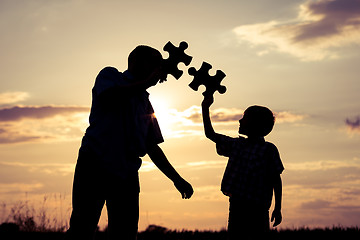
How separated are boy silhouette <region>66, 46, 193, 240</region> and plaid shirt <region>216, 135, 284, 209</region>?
1565 mm

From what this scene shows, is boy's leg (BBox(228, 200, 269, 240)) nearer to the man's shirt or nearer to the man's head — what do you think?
the man's shirt

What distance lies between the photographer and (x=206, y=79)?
5781 mm

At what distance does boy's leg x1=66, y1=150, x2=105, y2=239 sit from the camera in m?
4.62

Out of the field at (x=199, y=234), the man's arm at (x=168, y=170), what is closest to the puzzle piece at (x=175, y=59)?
the man's arm at (x=168, y=170)

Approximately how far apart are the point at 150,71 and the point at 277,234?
610 centimetres

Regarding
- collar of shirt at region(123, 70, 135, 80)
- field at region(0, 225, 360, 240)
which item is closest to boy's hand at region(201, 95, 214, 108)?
collar of shirt at region(123, 70, 135, 80)

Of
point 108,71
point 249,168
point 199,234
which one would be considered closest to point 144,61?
point 108,71

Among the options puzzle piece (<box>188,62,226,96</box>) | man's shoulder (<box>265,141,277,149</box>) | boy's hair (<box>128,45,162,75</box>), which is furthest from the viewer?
man's shoulder (<box>265,141,277,149</box>)

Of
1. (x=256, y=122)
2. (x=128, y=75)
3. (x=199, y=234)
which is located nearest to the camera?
(x=128, y=75)

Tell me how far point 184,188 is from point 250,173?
1194mm

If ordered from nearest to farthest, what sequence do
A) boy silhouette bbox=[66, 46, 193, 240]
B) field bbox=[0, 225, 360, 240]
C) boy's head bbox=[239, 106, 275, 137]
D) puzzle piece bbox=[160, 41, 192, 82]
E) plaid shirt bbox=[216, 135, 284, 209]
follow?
1. boy silhouette bbox=[66, 46, 193, 240]
2. puzzle piece bbox=[160, 41, 192, 82]
3. plaid shirt bbox=[216, 135, 284, 209]
4. boy's head bbox=[239, 106, 275, 137]
5. field bbox=[0, 225, 360, 240]

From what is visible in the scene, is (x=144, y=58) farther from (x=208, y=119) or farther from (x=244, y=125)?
(x=244, y=125)

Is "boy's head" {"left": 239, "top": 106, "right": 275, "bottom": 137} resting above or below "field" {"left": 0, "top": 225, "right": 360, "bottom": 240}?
above

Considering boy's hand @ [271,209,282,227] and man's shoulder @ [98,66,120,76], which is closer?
man's shoulder @ [98,66,120,76]
